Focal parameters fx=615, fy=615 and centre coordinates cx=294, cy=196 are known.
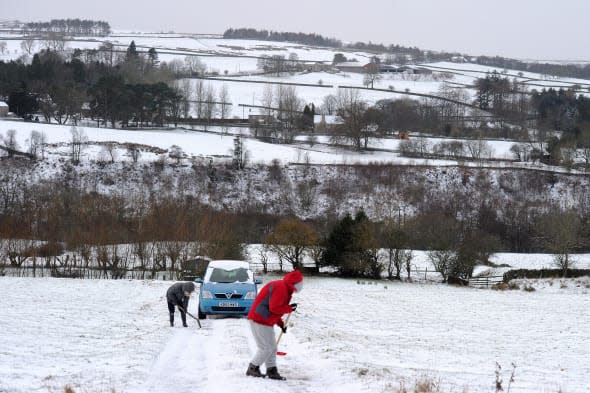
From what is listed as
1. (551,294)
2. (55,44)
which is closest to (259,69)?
(55,44)

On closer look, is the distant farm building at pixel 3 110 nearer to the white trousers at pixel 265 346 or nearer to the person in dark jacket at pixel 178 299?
the person in dark jacket at pixel 178 299

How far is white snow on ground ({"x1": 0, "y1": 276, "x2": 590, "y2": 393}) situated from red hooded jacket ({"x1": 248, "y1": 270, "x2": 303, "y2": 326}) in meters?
0.99

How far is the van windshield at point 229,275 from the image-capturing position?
18.8 m

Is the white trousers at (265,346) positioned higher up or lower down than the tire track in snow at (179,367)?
higher up

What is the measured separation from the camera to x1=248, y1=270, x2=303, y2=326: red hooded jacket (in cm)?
1011

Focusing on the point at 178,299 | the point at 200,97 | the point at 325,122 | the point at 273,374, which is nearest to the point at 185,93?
the point at 200,97

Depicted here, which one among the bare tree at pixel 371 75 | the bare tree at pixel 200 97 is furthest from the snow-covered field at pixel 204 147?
the bare tree at pixel 371 75

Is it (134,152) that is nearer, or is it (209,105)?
(134,152)

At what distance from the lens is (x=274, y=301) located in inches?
398

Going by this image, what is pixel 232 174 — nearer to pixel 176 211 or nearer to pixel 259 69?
pixel 176 211

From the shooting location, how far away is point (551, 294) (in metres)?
37.4

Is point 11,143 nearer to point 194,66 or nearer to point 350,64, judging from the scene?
point 194,66

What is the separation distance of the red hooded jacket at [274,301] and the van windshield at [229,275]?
856 cm

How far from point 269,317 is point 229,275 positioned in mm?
8952
